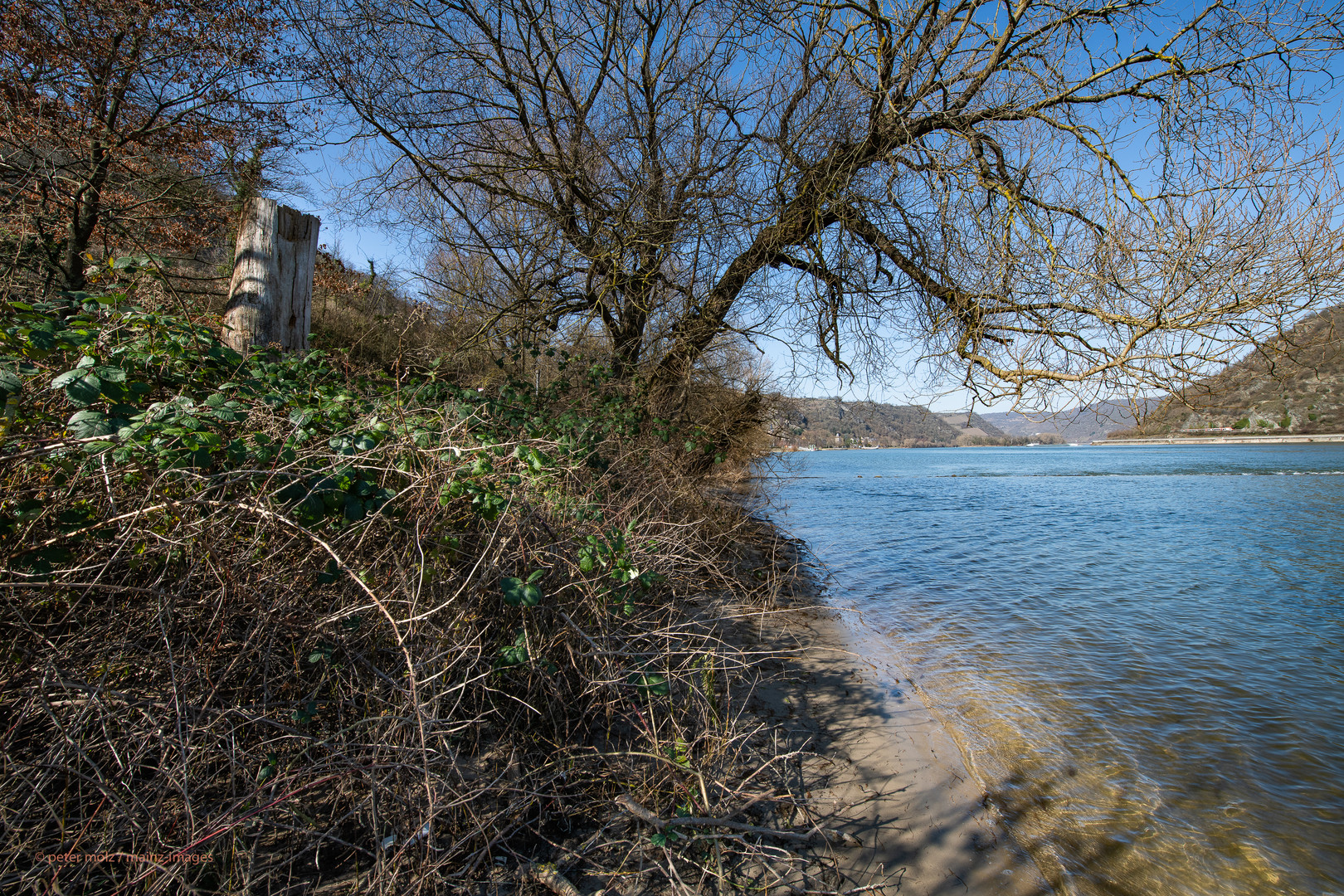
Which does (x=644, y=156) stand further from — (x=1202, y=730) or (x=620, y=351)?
(x=1202, y=730)

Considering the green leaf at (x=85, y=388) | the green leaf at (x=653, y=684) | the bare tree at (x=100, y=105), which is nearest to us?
the green leaf at (x=85, y=388)

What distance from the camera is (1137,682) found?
5.14m

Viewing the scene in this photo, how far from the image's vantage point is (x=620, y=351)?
7.93m

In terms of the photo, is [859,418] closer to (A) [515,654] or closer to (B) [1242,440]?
(A) [515,654]

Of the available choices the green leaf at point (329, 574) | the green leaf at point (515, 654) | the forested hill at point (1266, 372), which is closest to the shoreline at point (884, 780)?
the green leaf at point (515, 654)

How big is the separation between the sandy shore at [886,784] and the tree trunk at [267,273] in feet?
14.1

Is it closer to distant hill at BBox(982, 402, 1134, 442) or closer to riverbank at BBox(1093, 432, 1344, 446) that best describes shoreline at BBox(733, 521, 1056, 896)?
distant hill at BBox(982, 402, 1134, 442)

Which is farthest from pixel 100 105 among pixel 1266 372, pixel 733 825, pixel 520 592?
pixel 1266 372

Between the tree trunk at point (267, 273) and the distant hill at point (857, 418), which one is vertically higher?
the tree trunk at point (267, 273)

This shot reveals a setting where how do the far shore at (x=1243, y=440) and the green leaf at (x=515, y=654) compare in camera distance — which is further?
the far shore at (x=1243, y=440)

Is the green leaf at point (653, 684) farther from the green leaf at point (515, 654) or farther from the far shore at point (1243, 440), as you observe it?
the far shore at point (1243, 440)

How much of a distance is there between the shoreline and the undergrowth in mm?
473

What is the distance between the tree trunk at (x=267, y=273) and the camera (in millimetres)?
4375

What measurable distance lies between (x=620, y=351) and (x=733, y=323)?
5.42ft
